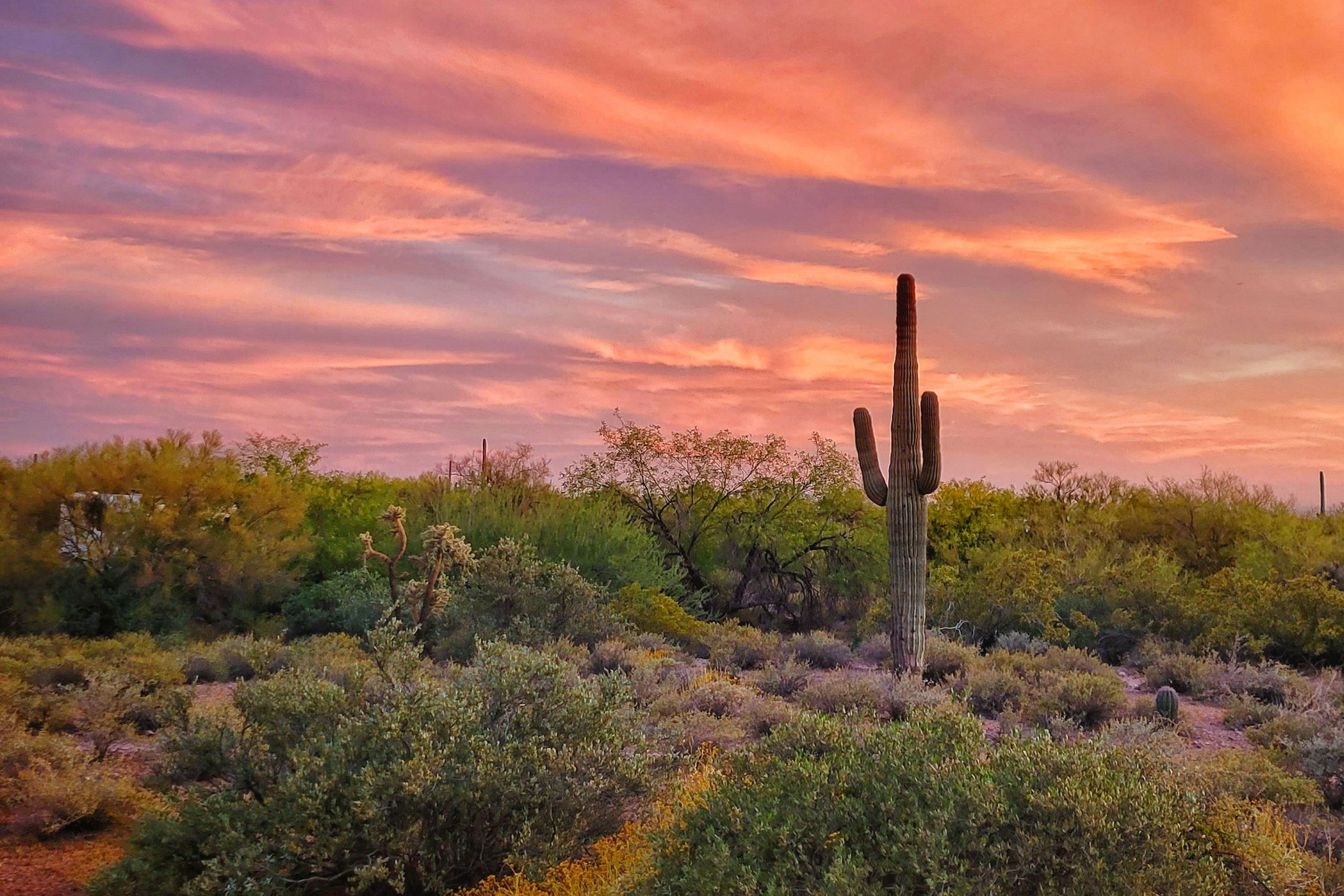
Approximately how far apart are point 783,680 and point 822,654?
9.16 feet

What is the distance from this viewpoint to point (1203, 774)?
21.2ft

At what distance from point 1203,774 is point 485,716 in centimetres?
446

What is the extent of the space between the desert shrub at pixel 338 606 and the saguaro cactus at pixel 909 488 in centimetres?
788

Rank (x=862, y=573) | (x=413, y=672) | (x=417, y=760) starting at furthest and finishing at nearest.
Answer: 1. (x=862, y=573)
2. (x=413, y=672)
3. (x=417, y=760)

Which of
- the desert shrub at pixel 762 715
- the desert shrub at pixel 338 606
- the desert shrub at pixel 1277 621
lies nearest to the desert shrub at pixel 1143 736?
the desert shrub at pixel 762 715

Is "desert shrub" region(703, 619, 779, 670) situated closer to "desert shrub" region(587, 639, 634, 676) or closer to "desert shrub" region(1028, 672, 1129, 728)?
"desert shrub" region(587, 639, 634, 676)

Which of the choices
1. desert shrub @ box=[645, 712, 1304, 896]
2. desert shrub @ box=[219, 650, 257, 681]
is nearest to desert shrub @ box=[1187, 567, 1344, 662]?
desert shrub @ box=[645, 712, 1304, 896]

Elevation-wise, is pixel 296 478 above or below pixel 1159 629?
→ above

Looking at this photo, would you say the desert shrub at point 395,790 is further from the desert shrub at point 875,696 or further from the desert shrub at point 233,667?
the desert shrub at point 233,667

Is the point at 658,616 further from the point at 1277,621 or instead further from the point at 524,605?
the point at 1277,621

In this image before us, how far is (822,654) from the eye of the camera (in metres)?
14.6

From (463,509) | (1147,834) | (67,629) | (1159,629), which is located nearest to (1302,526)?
(1159,629)

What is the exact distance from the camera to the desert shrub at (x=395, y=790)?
561 centimetres

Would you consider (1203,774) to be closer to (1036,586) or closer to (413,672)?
(413,672)
